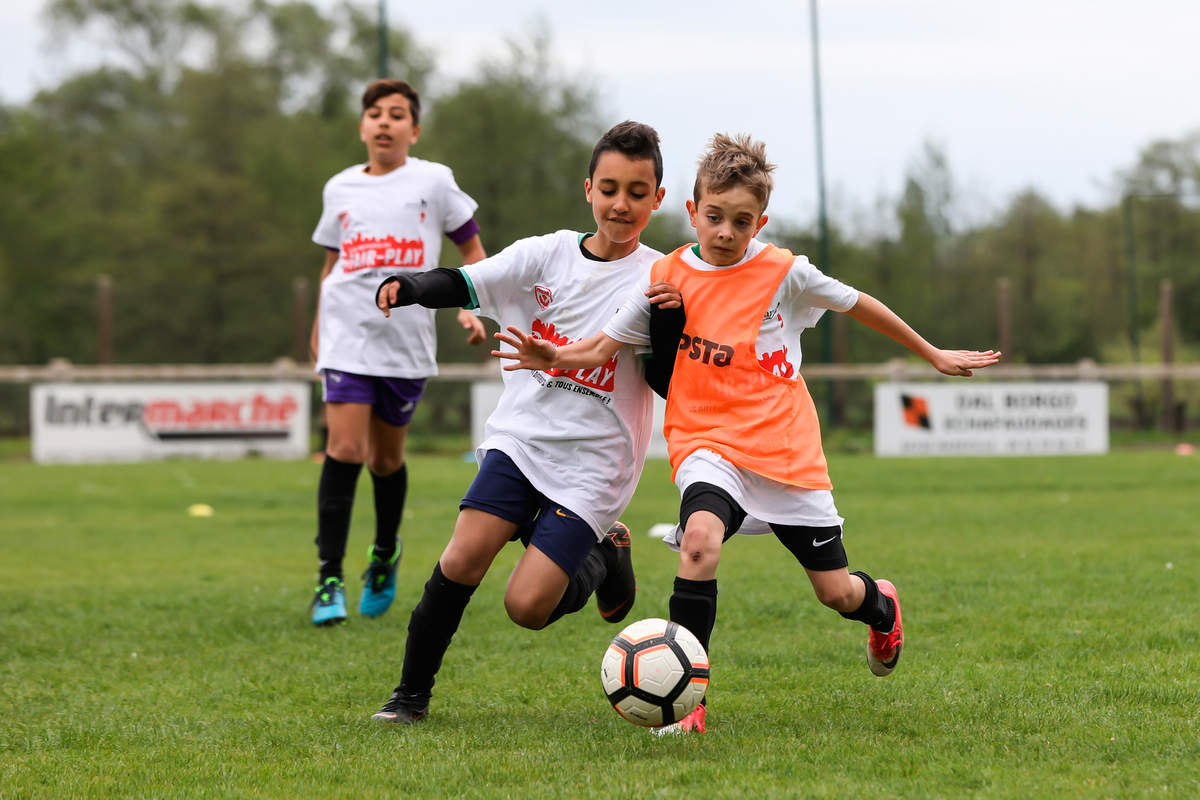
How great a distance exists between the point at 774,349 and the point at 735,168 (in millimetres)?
554

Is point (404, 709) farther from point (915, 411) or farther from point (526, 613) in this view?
point (915, 411)

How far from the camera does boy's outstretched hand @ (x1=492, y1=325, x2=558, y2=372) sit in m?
3.70

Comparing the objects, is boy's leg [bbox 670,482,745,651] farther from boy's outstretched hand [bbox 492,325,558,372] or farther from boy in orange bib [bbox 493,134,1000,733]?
boy's outstretched hand [bbox 492,325,558,372]

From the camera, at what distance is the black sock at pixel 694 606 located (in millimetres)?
3656

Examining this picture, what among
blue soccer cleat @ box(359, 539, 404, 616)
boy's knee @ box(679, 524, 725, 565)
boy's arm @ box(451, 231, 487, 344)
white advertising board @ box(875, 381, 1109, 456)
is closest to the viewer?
boy's knee @ box(679, 524, 725, 565)

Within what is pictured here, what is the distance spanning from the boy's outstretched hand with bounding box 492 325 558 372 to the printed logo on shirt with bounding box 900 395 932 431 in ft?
50.7

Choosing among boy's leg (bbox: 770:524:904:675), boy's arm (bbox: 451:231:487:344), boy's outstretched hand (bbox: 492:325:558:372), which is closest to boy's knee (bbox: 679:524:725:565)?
boy's leg (bbox: 770:524:904:675)

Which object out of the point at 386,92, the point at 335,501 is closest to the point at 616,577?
the point at 335,501

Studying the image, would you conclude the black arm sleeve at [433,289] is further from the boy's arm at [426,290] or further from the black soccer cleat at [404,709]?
the black soccer cleat at [404,709]

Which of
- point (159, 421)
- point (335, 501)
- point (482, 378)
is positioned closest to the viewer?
point (335, 501)

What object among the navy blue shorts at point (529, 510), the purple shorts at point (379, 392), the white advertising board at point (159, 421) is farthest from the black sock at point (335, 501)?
the white advertising board at point (159, 421)

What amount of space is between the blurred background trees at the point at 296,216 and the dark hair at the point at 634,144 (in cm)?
2087

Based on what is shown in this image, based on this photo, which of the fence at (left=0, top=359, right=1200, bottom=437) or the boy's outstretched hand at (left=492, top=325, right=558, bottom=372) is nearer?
the boy's outstretched hand at (left=492, top=325, right=558, bottom=372)

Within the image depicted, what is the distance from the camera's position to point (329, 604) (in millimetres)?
5668
